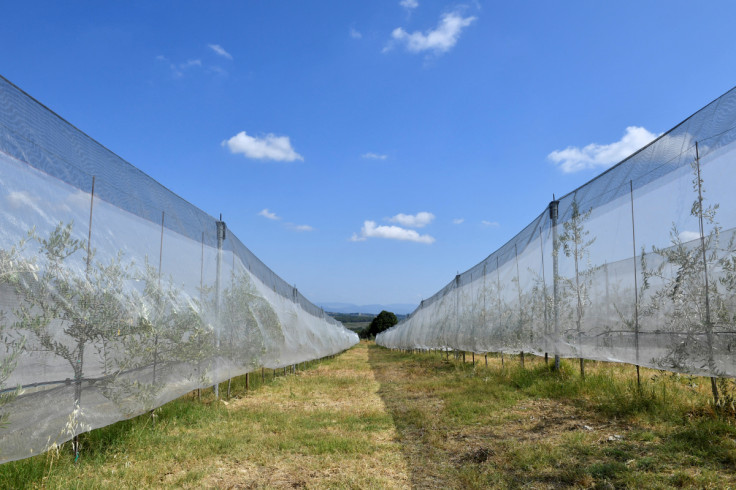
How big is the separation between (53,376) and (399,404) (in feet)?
13.5

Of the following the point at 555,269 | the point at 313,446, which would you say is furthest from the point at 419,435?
the point at 555,269

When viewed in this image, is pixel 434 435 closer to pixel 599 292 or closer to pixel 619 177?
pixel 599 292

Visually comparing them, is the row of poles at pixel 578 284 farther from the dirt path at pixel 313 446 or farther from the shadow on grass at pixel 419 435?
the dirt path at pixel 313 446

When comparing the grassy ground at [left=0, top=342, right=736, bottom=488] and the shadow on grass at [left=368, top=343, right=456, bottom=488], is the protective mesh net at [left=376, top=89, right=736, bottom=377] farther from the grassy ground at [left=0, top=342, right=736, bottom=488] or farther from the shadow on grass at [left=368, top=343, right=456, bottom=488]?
the shadow on grass at [left=368, top=343, right=456, bottom=488]

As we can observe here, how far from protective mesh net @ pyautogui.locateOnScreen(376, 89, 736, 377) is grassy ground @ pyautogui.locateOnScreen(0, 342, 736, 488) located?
1.55ft

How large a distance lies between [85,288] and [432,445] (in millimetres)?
2821

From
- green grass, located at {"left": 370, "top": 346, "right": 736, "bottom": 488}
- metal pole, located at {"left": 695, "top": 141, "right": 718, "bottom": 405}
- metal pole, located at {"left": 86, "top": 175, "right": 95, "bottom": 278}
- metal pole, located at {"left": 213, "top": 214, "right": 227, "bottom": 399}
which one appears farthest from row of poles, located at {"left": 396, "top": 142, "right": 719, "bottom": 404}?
metal pole, located at {"left": 86, "top": 175, "right": 95, "bottom": 278}

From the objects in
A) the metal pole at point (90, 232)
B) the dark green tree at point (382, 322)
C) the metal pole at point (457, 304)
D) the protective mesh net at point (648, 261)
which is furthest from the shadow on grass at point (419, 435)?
the dark green tree at point (382, 322)

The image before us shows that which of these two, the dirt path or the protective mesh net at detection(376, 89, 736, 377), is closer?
the protective mesh net at detection(376, 89, 736, 377)

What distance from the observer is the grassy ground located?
2875 mm

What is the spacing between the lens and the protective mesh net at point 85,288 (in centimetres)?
234

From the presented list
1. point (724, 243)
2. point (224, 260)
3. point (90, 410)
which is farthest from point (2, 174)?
point (724, 243)

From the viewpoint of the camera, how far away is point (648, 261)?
12.3 ft

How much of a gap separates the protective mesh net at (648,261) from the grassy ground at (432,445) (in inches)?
18.6
